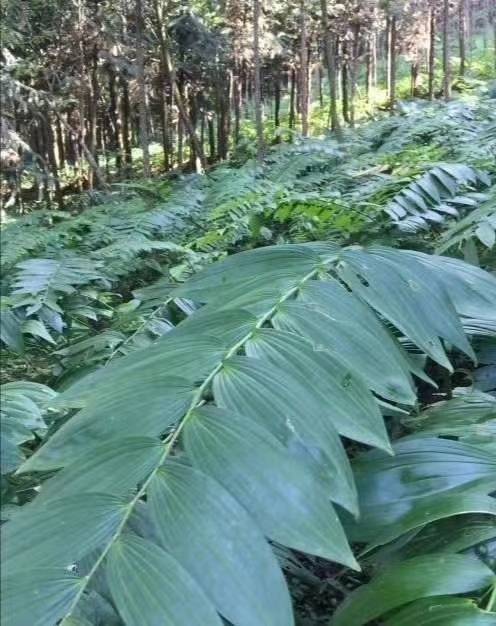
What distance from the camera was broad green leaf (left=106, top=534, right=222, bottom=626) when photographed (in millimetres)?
469

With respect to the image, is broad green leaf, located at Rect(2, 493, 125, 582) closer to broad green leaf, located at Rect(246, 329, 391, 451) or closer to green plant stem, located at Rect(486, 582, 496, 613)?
broad green leaf, located at Rect(246, 329, 391, 451)

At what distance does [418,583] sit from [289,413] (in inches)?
10.4

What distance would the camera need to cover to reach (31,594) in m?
0.48

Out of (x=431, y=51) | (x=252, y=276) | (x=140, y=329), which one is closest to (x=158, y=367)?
(x=252, y=276)

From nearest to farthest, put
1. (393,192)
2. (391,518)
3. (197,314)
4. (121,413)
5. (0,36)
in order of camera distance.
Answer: (121,413) < (391,518) < (197,314) < (393,192) < (0,36)

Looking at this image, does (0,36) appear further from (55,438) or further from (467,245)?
(55,438)

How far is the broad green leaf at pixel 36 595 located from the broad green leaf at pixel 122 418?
14 cm

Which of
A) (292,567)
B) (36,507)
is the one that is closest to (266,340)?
(36,507)

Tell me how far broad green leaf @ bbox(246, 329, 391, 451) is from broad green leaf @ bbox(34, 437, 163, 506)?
0.18m

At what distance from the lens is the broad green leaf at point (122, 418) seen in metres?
0.63

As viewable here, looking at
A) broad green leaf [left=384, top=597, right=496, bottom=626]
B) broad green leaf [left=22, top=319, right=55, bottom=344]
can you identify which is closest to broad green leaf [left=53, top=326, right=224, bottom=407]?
broad green leaf [left=384, top=597, right=496, bottom=626]

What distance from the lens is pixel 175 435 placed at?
0.60 meters

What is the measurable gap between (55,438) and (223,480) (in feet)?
0.73

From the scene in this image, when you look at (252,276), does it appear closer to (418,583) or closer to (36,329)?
(418,583)
